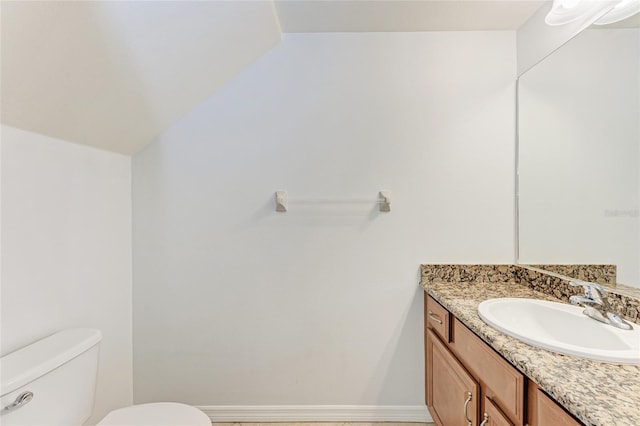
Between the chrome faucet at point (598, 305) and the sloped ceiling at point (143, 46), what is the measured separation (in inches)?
55.0

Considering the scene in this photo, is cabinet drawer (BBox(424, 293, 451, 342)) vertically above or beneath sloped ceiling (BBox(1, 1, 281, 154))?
beneath

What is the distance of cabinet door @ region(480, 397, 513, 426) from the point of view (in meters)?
0.96

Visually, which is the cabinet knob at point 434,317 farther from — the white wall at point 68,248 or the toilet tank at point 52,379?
the white wall at point 68,248

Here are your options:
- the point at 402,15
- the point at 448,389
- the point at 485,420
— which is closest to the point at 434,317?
the point at 448,389

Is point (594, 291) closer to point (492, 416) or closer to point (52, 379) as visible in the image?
point (492, 416)

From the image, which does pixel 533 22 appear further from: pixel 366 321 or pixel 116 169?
pixel 116 169

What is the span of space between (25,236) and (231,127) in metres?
1.03

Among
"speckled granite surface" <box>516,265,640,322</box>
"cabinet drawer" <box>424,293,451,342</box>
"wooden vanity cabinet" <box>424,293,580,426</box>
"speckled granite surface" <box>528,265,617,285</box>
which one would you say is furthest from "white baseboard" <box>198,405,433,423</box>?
"speckled granite surface" <box>528,265,617,285</box>

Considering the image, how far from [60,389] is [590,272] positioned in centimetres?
212

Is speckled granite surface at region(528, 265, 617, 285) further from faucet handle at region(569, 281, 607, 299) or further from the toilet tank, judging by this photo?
the toilet tank

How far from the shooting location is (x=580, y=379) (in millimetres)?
751

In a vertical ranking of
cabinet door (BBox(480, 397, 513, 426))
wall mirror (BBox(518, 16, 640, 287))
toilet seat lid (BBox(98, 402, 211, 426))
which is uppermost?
wall mirror (BBox(518, 16, 640, 287))

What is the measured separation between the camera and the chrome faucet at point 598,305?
1049mm

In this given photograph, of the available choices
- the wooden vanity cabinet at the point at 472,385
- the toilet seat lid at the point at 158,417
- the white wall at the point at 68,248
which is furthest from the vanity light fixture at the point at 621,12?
the white wall at the point at 68,248
